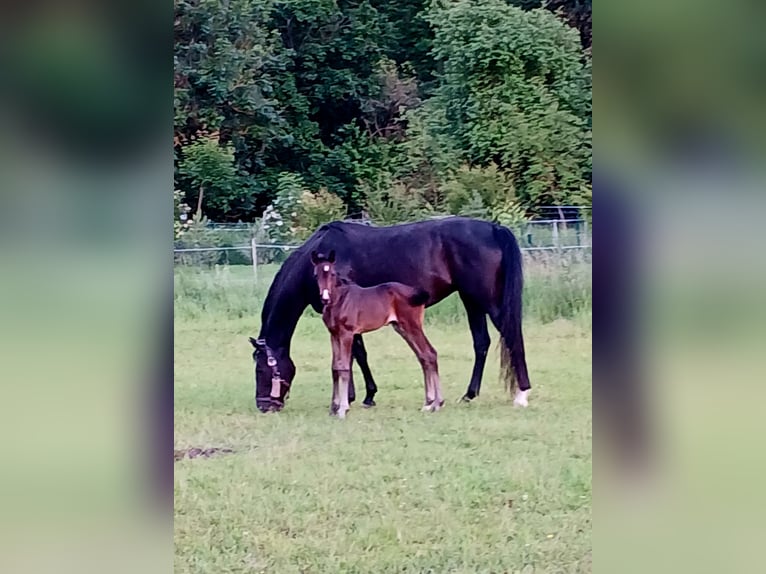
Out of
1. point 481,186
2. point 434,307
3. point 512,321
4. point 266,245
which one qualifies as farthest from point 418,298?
point 266,245

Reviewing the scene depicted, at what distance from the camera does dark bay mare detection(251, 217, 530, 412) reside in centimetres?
250

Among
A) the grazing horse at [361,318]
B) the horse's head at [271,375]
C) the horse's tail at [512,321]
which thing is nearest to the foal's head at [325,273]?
the grazing horse at [361,318]

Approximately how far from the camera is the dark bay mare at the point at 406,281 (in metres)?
2.50

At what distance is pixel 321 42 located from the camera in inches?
94.8

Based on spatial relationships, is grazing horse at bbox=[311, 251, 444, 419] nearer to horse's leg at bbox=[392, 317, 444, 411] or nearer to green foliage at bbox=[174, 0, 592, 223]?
horse's leg at bbox=[392, 317, 444, 411]

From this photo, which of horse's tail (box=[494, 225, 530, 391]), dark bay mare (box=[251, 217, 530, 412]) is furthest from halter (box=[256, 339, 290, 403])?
horse's tail (box=[494, 225, 530, 391])

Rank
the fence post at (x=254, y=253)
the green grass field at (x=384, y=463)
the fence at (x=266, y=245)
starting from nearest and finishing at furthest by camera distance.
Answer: the green grass field at (x=384, y=463) → the fence at (x=266, y=245) → the fence post at (x=254, y=253)

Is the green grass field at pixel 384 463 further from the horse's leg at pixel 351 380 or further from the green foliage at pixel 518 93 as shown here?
the green foliage at pixel 518 93

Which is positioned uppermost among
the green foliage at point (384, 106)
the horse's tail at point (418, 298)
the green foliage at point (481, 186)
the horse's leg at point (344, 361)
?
the green foliage at point (384, 106)

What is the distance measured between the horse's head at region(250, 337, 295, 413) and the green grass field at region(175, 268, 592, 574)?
28 millimetres

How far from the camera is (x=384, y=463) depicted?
94.7 inches

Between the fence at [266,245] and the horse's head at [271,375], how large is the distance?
250mm
